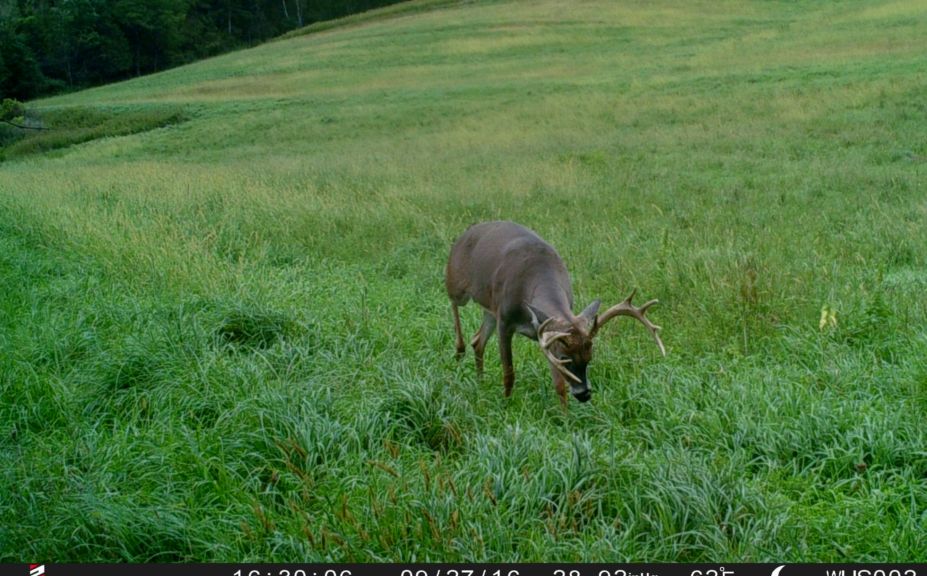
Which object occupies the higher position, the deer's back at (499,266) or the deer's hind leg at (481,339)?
the deer's back at (499,266)

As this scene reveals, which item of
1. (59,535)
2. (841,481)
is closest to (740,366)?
(841,481)

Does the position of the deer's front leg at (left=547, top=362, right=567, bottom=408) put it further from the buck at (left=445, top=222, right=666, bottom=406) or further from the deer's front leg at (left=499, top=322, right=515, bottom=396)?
the deer's front leg at (left=499, top=322, right=515, bottom=396)

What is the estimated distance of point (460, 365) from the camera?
23.3 ft

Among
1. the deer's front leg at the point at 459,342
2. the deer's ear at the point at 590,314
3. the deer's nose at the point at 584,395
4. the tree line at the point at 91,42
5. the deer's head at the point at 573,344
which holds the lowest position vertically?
the deer's front leg at the point at 459,342

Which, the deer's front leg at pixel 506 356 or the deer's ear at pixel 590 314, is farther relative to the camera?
the deer's front leg at pixel 506 356

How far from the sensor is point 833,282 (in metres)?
7.93

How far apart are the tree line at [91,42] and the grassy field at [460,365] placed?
54.6 m

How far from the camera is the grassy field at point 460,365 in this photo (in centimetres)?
432

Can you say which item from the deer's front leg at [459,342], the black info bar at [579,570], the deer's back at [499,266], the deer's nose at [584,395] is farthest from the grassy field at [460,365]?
the deer's back at [499,266]

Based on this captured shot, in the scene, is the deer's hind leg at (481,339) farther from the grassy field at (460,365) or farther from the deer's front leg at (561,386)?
the deer's front leg at (561,386)

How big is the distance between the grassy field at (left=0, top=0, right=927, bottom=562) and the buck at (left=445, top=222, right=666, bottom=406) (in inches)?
13.3

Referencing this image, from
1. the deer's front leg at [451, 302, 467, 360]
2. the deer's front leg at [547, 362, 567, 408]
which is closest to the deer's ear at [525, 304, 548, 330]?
the deer's front leg at [547, 362, 567, 408]

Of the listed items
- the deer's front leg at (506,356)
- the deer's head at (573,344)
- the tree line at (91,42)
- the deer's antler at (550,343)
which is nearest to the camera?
the deer's antler at (550,343)

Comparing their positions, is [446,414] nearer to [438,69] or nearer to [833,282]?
[833,282]
